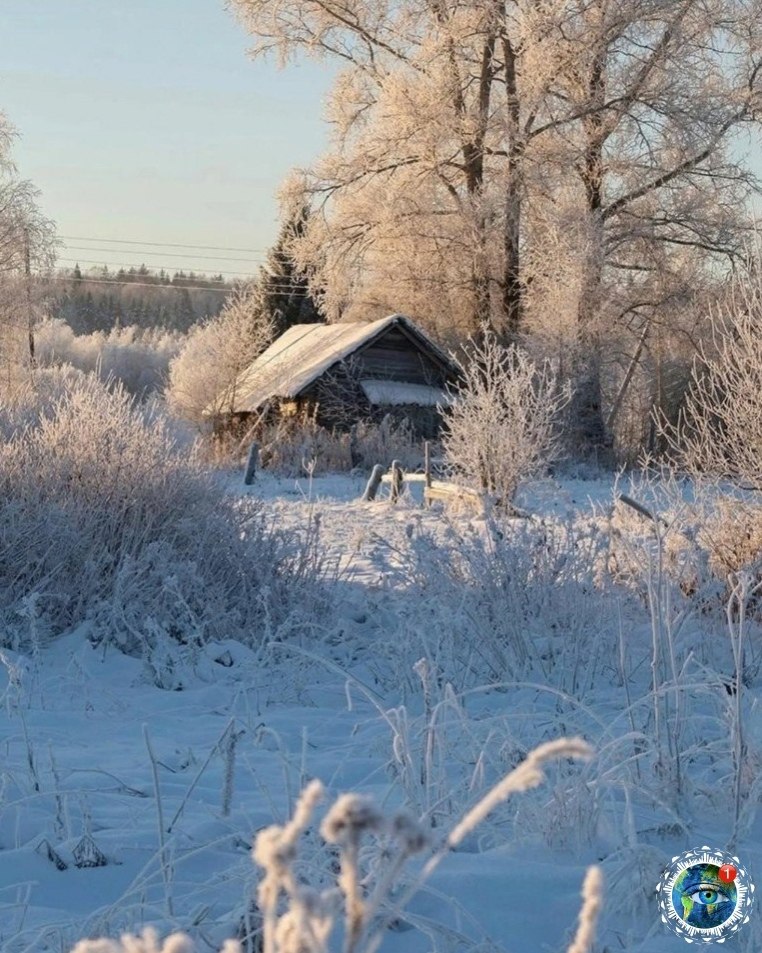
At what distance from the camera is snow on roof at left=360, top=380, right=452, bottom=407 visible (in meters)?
27.5

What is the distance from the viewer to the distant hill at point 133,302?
4136 inches

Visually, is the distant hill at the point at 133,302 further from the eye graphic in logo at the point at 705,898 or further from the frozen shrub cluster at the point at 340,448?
the eye graphic in logo at the point at 705,898

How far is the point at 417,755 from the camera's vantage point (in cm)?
402

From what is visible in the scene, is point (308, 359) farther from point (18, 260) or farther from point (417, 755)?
point (417, 755)

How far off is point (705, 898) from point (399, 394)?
25.3m

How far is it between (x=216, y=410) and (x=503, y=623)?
2290 cm

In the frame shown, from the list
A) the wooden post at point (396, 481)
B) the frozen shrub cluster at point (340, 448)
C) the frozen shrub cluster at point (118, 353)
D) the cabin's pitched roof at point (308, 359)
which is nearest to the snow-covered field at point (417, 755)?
the wooden post at point (396, 481)

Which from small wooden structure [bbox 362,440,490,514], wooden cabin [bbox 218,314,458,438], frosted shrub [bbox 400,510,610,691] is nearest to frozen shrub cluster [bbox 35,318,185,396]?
wooden cabin [bbox 218,314,458,438]

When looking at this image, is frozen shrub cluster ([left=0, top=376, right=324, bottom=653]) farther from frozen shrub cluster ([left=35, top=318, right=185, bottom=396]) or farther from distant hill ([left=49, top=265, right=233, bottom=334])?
distant hill ([left=49, top=265, right=233, bottom=334])

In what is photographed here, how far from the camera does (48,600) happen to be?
26.1 ft

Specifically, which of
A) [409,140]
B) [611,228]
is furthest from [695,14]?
[409,140]

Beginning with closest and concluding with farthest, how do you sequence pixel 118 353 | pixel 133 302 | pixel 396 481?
1. pixel 396 481
2. pixel 118 353
3. pixel 133 302

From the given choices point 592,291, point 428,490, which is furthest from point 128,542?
point 592,291

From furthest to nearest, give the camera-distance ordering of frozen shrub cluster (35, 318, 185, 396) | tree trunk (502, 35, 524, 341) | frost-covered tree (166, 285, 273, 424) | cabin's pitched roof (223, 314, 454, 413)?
frozen shrub cluster (35, 318, 185, 396) → frost-covered tree (166, 285, 273, 424) → cabin's pitched roof (223, 314, 454, 413) → tree trunk (502, 35, 524, 341)
